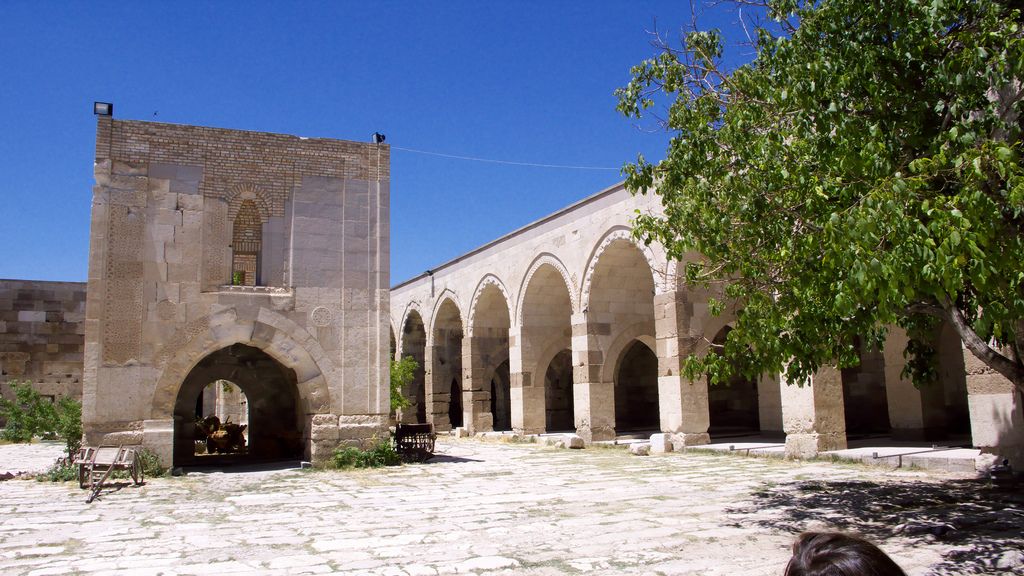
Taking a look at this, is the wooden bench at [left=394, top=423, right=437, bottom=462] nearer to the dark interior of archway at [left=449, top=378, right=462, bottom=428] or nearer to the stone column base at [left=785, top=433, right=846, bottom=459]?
the stone column base at [left=785, top=433, right=846, bottom=459]

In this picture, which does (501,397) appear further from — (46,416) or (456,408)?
(46,416)

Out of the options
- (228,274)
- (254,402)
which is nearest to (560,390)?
(254,402)

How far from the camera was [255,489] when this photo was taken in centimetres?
977

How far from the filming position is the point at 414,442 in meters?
13.3

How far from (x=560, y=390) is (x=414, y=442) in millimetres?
10070

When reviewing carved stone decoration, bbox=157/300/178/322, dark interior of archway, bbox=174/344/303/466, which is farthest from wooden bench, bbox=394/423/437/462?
carved stone decoration, bbox=157/300/178/322

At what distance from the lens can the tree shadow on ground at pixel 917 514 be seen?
5.42m

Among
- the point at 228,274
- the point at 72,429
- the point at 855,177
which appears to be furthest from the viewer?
the point at 228,274

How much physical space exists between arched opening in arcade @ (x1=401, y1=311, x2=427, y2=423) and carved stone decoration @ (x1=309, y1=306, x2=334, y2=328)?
1192cm

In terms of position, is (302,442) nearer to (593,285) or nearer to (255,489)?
(255,489)

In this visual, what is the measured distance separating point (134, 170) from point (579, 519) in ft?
28.5

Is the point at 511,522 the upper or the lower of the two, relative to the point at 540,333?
lower

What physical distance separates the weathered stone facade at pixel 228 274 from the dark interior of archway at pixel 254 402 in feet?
2.12

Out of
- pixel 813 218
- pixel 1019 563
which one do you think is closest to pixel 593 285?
pixel 813 218
